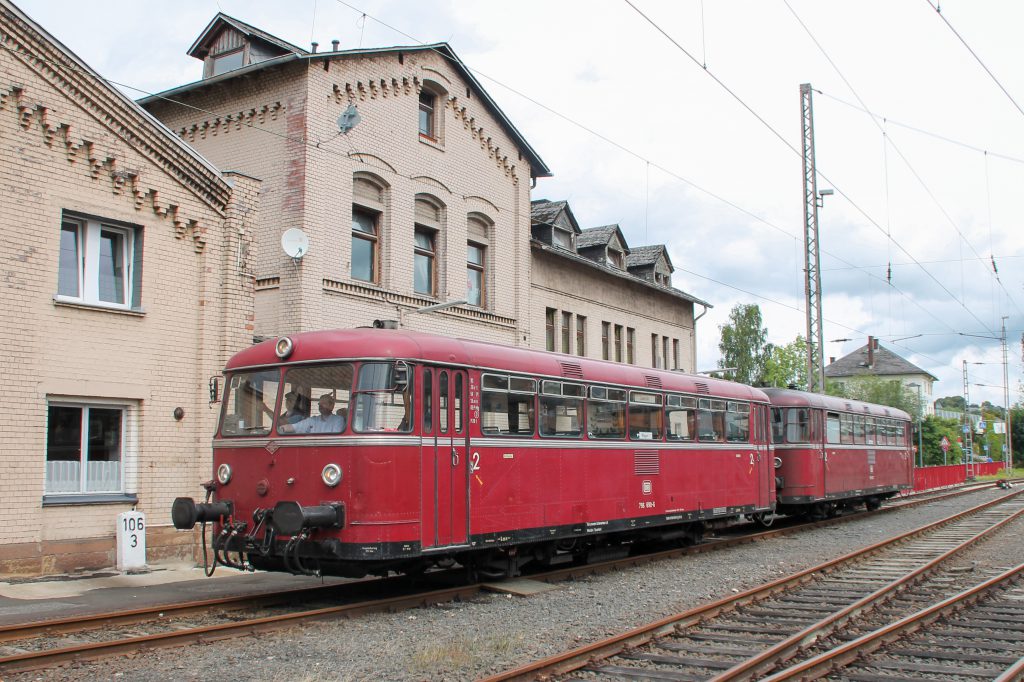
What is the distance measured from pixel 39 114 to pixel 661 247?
22.8 m

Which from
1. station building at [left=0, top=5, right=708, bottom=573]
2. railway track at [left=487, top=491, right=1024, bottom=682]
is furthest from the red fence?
railway track at [left=487, top=491, right=1024, bottom=682]

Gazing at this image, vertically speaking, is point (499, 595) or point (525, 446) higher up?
point (525, 446)

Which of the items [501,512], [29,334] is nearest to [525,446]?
[501,512]

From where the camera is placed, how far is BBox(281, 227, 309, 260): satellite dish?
55.3ft

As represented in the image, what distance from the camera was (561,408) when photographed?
492 inches

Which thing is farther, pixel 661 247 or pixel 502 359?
pixel 661 247

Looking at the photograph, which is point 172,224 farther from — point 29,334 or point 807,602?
point 807,602

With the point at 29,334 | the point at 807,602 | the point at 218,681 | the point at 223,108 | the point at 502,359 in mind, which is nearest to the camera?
the point at 218,681

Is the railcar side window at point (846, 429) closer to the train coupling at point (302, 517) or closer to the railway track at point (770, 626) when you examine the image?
the railway track at point (770, 626)

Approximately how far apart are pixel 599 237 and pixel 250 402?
66.0 feet

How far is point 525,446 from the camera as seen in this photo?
11.7 m

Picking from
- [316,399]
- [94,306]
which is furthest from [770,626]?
[94,306]

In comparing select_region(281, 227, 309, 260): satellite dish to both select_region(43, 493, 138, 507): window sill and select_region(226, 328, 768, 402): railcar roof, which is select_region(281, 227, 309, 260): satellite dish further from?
select_region(226, 328, 768, 402): railcar roof

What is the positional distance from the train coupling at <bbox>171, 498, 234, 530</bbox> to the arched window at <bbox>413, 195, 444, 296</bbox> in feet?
33.8
